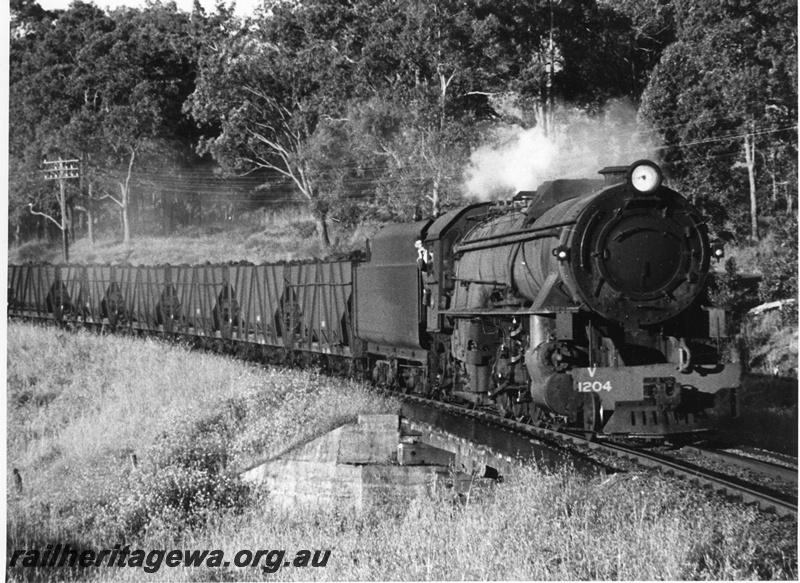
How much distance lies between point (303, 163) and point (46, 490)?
19247 mm

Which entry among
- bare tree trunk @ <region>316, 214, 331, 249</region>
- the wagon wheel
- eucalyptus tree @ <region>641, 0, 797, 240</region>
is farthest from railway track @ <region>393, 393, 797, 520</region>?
bare tree trunk @ <region>316, 214, 331, 249</region>

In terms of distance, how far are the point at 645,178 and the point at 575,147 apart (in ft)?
39.8

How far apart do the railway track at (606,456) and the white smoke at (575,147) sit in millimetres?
7231

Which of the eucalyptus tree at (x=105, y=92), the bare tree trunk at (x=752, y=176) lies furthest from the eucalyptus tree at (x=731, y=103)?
the eucalyptus tree at (x=105, y=92)

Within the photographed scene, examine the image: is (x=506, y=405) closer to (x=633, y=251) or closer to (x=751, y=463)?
(x=633, y=251)

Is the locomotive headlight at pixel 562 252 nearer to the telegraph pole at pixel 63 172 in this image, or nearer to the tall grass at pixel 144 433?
the tall grass at pixel 144 433

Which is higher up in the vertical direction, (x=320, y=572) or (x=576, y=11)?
(x=576, y=11)

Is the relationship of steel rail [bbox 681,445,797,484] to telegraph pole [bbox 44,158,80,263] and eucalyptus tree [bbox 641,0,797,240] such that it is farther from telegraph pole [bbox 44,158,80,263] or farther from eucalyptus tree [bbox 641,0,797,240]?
telegraph pole [bbox 44,158,80,263]

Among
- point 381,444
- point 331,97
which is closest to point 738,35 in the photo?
point 381,444

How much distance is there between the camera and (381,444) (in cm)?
1234

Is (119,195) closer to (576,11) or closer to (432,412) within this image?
(576,11)

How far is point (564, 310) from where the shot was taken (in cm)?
971

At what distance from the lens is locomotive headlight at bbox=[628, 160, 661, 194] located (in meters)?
9.91

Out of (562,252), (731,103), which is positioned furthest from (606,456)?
(731,103)
